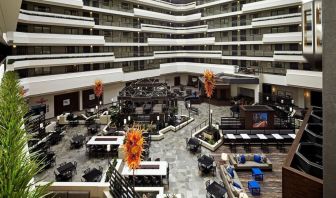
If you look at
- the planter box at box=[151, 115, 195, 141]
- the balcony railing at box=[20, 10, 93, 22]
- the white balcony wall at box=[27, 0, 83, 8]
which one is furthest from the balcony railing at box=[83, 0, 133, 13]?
the planter box at box=[151, 115, 195, 141]

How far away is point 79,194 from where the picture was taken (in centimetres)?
1142

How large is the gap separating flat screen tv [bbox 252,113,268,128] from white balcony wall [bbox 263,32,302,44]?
43.1 feet

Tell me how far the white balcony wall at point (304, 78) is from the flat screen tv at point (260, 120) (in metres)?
8.24

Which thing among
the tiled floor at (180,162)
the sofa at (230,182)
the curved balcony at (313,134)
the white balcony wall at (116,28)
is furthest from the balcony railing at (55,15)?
the curved balcony at (313,134)

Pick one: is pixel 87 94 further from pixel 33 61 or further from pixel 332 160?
pixel 332 160

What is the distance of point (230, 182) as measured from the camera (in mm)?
16047

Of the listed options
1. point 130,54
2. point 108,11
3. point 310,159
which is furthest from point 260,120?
point 108,11

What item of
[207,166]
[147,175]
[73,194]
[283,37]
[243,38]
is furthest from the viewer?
[243,38]

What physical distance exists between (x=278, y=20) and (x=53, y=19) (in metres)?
29.6

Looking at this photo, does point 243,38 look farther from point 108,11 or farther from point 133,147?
point 133,147

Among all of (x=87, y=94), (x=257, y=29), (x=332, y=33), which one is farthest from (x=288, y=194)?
(x=257, y=29)

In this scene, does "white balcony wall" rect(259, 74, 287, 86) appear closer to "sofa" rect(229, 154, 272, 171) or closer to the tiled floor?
the tiled floor

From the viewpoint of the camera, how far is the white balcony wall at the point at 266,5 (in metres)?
33.4

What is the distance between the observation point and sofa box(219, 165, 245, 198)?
1472 cm
